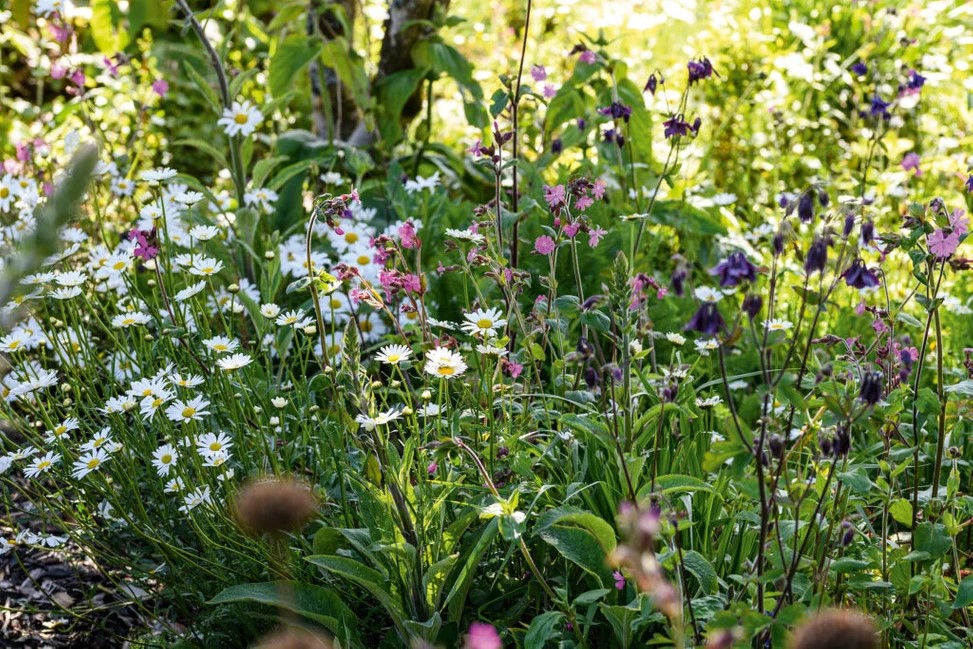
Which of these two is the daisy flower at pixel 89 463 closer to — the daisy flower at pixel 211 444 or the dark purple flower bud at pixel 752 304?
the daisy flower at pixel 211 444

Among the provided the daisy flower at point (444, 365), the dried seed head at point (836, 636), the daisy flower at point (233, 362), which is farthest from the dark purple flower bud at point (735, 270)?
the daisy flower at point (233, 362)

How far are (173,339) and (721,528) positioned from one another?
Result: 114cm

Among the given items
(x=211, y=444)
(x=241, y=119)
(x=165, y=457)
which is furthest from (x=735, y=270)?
(x=241, y=119)

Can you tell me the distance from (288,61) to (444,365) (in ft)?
6.37

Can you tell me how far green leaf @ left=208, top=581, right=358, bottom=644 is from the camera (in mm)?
1548

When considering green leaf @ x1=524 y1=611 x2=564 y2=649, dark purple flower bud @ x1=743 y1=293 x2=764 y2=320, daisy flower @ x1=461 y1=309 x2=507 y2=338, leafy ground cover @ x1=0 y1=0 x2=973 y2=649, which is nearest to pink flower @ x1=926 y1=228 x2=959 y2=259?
leafy ground cover @ x1=0 y1=0 x2=973 y2=649

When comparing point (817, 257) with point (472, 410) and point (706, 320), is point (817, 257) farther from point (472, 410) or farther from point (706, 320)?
point (472, 410)

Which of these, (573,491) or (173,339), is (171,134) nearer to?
(173,339)

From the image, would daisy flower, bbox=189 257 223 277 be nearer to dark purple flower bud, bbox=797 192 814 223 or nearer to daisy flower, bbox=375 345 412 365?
daisy flower, bbox=375 345 412 365

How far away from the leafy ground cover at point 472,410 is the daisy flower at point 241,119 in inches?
0.8

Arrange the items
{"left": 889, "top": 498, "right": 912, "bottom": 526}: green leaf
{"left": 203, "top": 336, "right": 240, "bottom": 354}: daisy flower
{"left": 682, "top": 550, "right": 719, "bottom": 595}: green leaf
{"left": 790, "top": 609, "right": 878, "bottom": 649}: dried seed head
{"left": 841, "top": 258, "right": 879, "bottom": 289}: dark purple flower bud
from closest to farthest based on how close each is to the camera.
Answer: {"left": 790, "top": 609, "right": 878, "bottom": 649}: dried seed head
{"left": 841, "top": 258, "right": 879, "bottom": 289}: dark purple flower bud
{"left": 682, "top": 550, "right": 719, "bottom": 595}: green leaf
{"left": 889, "top": 498, "right": 912, "bottom": 526}: green leaf
{"left": 203, "top": 336, "right": 240, "bottom": 354}: daisy flower

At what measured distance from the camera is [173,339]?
1981 millimetres

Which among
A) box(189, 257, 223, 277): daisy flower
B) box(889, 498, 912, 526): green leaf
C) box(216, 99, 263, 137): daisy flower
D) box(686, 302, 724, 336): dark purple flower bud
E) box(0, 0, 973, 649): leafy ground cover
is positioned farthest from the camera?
box(216, 99, 263, 137): daisy flower

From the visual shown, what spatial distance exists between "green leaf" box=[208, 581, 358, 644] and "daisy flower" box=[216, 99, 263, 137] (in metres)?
1.41
